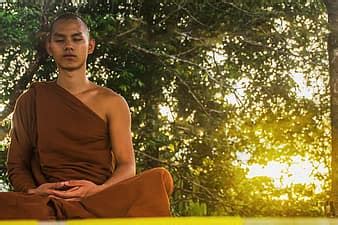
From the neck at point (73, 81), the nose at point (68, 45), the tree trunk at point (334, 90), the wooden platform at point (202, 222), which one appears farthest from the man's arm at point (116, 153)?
the tree trunk at point (334, 90)

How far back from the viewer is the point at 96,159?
9.29 ft

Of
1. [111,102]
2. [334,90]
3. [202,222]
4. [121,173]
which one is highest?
[334,90]

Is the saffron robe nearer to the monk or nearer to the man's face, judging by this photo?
the monk

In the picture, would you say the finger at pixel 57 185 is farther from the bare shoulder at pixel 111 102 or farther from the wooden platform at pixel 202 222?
the wooden platform at pixel 202 222

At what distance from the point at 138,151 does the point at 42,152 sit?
4.21ft

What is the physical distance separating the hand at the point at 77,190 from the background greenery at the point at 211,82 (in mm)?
1415

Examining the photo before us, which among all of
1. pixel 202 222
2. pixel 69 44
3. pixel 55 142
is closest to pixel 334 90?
pixel 69 44

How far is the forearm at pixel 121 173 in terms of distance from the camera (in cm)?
269

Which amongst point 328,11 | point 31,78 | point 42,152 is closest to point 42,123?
point 42,152

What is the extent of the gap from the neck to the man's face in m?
0.02

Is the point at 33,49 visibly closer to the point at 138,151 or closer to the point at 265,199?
the point at 138,151

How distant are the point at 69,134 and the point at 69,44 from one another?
0.37m

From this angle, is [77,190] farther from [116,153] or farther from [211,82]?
[211,82]

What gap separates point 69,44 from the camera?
2953mm
